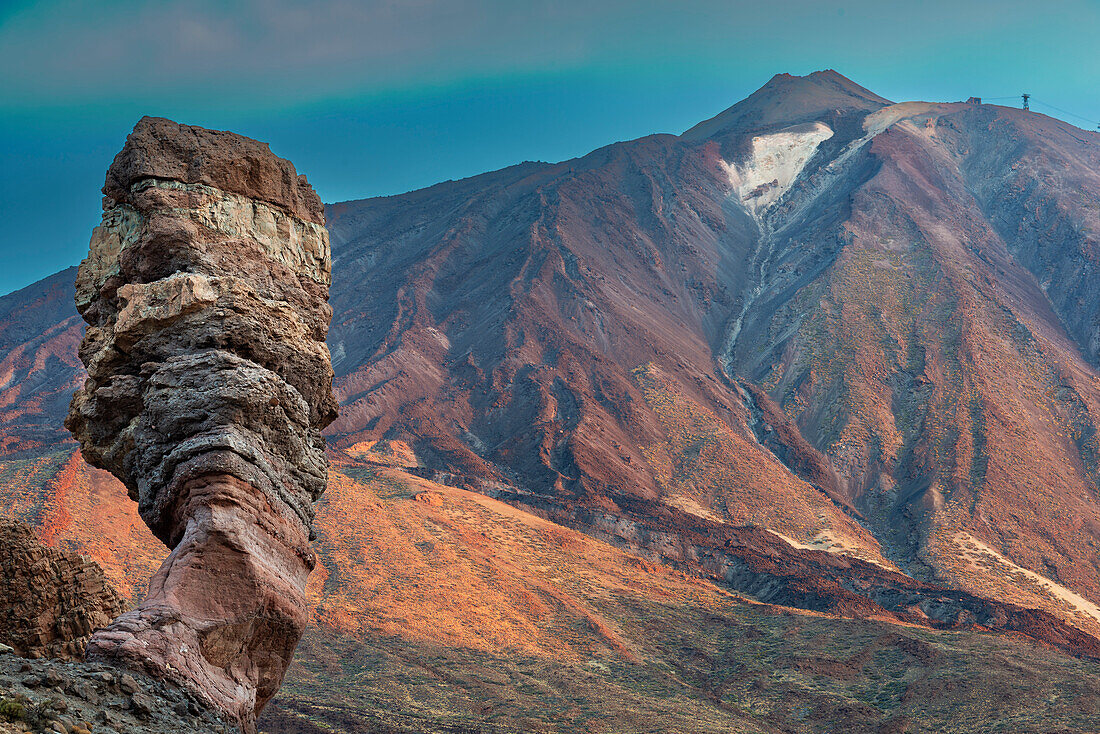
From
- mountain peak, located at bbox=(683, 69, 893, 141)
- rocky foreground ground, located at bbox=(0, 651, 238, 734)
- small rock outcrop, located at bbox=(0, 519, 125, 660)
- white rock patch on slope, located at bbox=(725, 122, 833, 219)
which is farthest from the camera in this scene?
mountain peak, located at bbox=(683, 69, 893, 141)

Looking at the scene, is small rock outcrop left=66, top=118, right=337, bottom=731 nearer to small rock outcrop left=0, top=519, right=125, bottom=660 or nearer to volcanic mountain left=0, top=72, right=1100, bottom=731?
small rock outcrop left=0, top=519, right=125, bottom=660

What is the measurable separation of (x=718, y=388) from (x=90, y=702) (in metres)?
84.4

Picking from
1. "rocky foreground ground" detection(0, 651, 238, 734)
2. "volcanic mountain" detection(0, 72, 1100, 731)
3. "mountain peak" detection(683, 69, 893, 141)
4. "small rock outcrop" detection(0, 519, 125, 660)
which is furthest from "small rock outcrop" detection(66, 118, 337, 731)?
"mountain peak" detection(683, 69, 893, 141)

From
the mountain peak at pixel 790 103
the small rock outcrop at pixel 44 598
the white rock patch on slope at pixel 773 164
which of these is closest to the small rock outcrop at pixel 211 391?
the small rock outcrop at pixel 44 598

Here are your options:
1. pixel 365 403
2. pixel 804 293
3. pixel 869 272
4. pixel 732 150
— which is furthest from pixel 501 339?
pixel 732 150

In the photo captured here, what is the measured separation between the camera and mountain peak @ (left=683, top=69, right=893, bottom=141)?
542ft

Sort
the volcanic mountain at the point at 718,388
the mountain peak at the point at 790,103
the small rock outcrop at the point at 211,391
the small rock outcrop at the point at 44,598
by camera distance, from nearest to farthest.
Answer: the small rock outcrop at the point at 211,391 → the small rock outcrop at the point at 44,598 → the volcanic mountain at the point at 718,388 → the mountain peak at the point at 790,103

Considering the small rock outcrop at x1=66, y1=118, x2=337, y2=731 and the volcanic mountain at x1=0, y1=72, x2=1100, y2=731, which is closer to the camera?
the small rock outcrop at x1=66, y1=118, x2=337, y2=731

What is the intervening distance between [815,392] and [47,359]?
79.9 metres

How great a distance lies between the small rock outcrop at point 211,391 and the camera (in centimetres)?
912

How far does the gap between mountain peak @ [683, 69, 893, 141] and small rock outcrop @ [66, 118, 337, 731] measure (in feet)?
500

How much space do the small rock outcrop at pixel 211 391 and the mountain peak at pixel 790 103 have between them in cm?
15241

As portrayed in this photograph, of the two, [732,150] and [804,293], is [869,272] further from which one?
[732,150]

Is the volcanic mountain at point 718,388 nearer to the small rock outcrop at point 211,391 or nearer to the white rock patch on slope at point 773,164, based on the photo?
the white rock patch on slope at point 773,164
